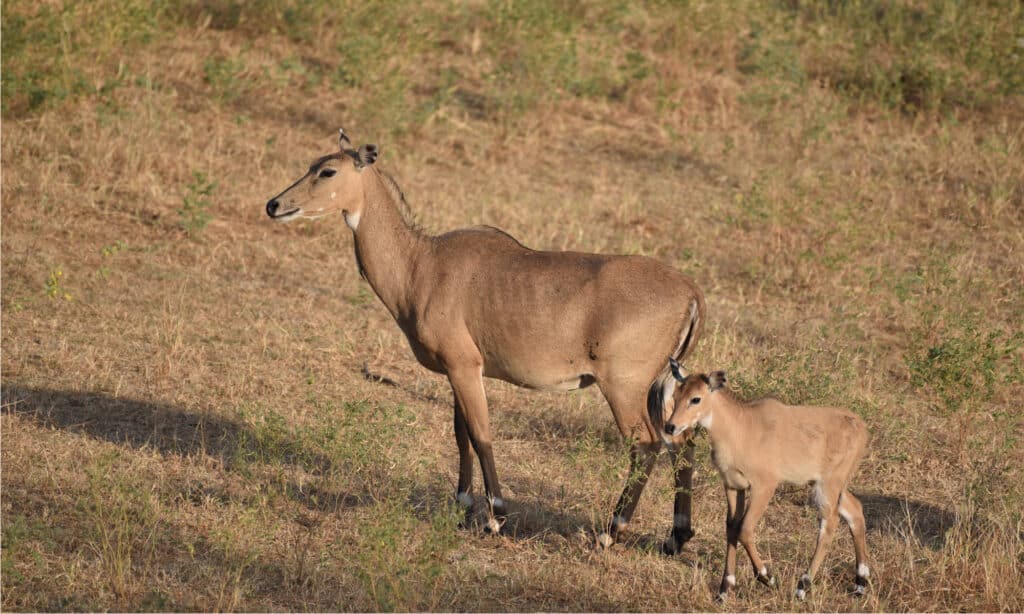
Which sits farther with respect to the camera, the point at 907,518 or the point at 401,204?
the point at 401,204

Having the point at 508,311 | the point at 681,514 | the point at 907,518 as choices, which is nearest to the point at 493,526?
the point at 681,514

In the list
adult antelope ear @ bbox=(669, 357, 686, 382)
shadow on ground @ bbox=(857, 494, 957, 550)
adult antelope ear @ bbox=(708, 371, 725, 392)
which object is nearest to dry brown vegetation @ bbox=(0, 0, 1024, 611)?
shadow on ground @ bbox=(857, 494, 957, 550)

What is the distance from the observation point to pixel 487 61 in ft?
60.6

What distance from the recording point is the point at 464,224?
571 inches

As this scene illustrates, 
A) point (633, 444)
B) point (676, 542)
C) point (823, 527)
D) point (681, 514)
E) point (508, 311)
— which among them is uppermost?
point (508, 311)

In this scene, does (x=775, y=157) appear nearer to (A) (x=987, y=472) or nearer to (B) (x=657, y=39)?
(B) (x=657, y=39)

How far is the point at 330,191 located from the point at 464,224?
216 inches

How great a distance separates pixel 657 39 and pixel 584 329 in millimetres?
11667

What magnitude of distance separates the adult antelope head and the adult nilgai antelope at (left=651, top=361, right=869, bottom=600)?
285 centimetres

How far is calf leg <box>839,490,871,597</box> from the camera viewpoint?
7832mm

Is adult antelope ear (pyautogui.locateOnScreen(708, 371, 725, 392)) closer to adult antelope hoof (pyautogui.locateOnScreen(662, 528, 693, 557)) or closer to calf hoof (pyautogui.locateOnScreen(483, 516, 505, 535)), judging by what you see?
adult antelope hoof (pyautogui.locateOnScreen(662, 528, 693, 557))

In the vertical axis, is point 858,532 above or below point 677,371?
below

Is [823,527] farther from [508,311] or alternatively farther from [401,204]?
[401,204]

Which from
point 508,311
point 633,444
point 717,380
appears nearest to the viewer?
point 717,380
